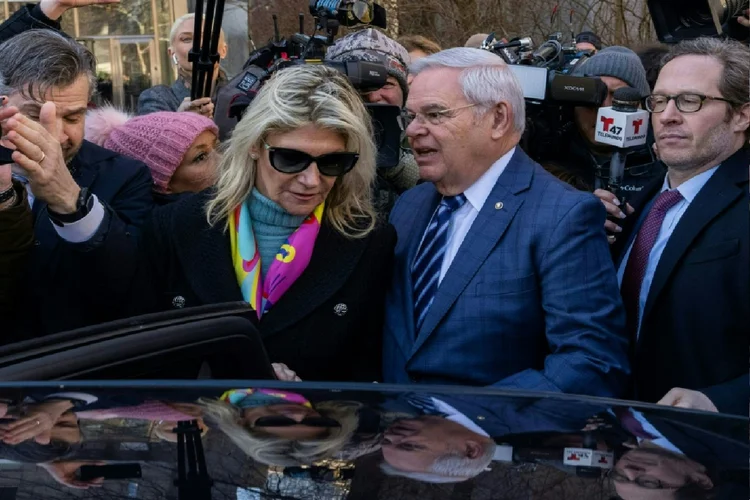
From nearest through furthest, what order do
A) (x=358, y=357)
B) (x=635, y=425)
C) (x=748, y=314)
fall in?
(x=635, y=425) → (x=748, y=314) → (x=358, y=357)

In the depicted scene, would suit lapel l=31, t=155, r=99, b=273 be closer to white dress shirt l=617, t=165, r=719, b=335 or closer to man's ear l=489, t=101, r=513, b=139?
man's ear l=489, t=101, r=513, b=139

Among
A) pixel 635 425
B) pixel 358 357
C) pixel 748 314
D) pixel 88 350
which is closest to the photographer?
pixel 635 425

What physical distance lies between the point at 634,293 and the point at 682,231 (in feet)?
0.79

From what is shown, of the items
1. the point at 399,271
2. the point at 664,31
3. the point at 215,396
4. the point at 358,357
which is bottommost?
the point at 358,357

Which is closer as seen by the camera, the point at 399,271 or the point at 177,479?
the point at 177,479

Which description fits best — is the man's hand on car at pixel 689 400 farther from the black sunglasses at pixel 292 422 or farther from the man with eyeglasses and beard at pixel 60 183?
the man with eyeglasses and beard at pixel 60 183

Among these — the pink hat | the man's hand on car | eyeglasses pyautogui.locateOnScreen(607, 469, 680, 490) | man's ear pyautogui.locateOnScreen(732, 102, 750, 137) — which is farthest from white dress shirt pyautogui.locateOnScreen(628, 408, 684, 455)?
the pink hat

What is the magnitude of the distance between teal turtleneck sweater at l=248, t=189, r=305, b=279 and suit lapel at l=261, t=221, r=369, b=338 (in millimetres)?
88

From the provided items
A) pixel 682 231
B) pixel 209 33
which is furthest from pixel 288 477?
pixel 209 33

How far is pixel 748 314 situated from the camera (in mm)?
2979

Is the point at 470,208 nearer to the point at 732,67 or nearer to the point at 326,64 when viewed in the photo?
the point at 732,67

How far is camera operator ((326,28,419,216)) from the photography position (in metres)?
4.13

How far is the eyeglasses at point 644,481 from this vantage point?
1634 mm

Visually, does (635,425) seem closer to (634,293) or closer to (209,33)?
(634,293)
